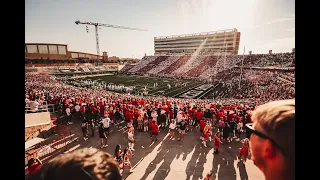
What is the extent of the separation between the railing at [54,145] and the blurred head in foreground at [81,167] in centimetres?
713

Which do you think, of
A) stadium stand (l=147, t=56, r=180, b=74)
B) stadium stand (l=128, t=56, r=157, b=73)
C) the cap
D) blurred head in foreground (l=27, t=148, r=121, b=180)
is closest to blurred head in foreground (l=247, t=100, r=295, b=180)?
the cap

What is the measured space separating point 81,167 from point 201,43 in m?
120

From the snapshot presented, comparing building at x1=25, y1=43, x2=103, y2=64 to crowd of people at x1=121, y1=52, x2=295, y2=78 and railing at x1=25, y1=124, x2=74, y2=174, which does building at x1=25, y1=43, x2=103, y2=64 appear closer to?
crowd of people at x1=121, y1=52, x2=295, y2=78

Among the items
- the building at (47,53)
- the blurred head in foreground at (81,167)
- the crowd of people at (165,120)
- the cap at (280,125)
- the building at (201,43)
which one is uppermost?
the building at (201,43)

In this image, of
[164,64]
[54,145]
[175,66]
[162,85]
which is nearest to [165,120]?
[54,145]

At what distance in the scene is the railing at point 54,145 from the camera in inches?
318

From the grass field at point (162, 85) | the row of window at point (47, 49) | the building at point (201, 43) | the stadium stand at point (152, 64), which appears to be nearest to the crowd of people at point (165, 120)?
the grass field at point (162, 85)

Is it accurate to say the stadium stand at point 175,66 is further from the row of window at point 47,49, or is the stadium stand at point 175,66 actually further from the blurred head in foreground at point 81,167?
the blurred head in foreground at point 81,167

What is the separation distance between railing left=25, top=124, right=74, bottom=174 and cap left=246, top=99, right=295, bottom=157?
7.88 m

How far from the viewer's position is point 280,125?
1.05 m

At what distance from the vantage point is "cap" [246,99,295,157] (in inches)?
40.8

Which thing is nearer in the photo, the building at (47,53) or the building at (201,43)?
the building at (47,53)

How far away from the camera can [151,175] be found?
6.90 metres
